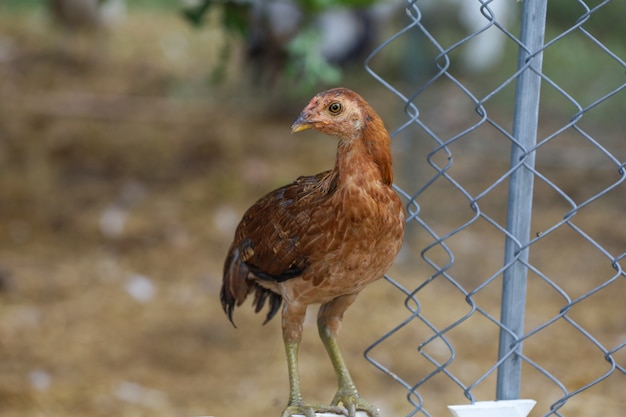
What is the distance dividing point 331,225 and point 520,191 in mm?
495

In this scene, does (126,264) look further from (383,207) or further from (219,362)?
(383,207)

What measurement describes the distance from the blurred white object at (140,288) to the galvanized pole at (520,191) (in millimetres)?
2556

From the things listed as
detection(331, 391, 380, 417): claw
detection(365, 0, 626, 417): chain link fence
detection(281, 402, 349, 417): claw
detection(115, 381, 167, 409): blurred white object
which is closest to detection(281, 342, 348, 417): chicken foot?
detection(281, 402, 349, 417): claw

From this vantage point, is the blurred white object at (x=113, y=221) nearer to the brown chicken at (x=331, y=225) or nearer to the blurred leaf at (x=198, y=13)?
the blurred leaf at (x=198, y=13)

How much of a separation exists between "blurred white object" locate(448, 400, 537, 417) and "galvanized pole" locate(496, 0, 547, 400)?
55 mm

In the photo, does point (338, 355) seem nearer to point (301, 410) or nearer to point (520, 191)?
point (301, 410)

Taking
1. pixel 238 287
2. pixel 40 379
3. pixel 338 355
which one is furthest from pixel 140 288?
pixel 338 355

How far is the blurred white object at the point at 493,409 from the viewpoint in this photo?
2.14m

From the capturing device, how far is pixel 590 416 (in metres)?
3.30

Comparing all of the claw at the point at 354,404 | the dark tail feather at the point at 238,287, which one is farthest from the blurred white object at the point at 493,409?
the dark tail feather at the point at 238,287

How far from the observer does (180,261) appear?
475 cm

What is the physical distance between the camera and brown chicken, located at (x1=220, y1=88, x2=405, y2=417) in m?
1.97

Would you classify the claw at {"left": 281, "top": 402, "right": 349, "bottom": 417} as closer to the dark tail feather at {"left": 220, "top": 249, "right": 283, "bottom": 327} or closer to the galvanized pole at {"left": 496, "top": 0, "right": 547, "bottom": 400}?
the dark tail feather at {"left": 220, "top": 249, "right": 283, "bottom": 327}

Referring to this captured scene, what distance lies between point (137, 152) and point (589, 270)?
10.3 ft
